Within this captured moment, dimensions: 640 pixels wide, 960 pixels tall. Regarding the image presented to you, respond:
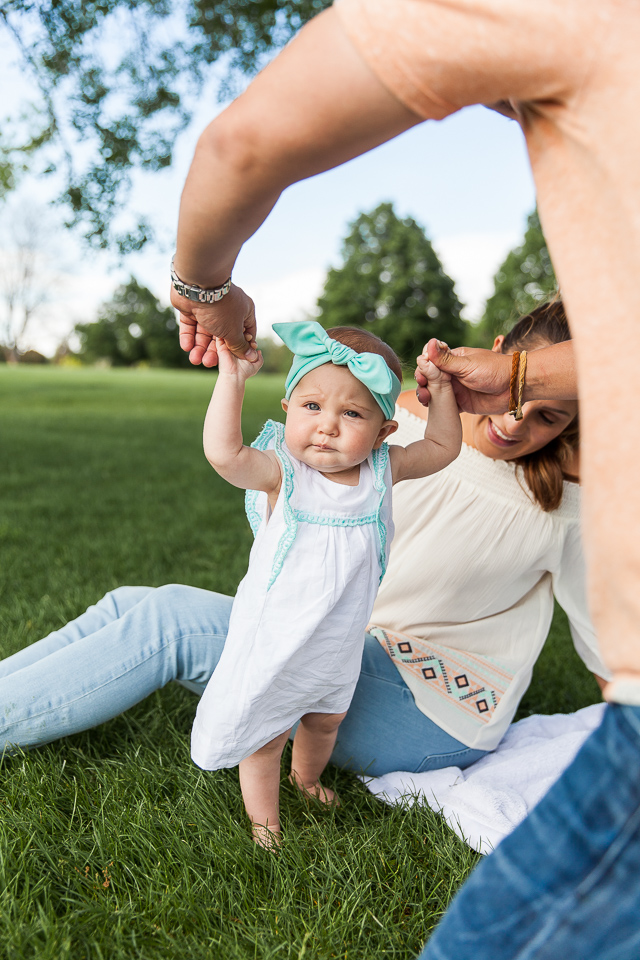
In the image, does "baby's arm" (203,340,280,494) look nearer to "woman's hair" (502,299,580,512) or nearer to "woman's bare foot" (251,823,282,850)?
"woman's bare foot" (251,823,282,850)

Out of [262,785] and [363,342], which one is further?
[262,785]

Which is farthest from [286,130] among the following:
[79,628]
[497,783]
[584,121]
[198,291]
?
[497,783]

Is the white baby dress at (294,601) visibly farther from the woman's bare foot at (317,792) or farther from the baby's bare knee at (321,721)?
the woman's bare foot at (317,792)

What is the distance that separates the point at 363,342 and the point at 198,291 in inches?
21.7

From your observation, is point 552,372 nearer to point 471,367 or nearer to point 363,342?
point 471,367

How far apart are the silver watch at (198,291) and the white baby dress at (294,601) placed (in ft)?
1.42

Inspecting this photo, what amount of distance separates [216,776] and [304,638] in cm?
71

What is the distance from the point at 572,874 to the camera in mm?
889

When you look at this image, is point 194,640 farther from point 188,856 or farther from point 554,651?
point 554,651

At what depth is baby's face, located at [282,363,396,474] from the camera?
171 centimetres

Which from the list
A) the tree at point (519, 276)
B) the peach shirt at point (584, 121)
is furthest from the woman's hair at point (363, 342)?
the tree at point (519, 276)

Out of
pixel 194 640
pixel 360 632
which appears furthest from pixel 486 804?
pixel 194 640

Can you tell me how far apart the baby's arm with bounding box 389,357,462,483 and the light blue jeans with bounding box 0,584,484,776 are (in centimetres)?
72

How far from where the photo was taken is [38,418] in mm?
13336
